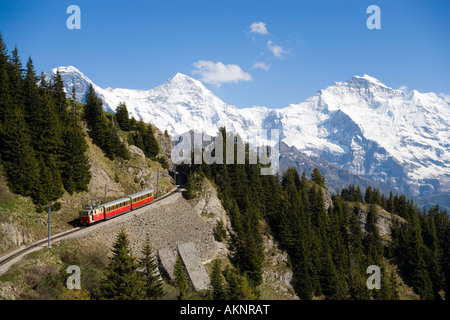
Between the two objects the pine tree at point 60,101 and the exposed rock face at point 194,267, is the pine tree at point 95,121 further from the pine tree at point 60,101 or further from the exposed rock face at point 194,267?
the exposed rock face at point 194,267

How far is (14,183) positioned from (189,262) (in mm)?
30798

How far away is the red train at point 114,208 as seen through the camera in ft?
175

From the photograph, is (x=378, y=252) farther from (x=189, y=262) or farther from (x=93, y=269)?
(x=93, y=269)

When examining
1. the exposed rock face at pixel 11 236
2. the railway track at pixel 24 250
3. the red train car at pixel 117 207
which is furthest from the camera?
the red train car at pixel 117 207

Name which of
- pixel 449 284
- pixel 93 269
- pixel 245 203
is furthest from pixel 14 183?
pixel 449 284

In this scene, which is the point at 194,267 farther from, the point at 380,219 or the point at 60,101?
the point at 380,219

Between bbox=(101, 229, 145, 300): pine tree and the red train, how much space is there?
45.8ft

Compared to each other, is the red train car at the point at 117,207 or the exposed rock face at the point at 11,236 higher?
the red train car at the point at 117,207

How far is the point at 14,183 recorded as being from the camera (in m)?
50.9

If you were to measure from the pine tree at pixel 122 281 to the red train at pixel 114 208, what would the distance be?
13965mm

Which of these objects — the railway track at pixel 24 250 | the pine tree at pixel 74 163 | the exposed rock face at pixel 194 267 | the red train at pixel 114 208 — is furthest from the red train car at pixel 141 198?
the railway track at pixel 24 250

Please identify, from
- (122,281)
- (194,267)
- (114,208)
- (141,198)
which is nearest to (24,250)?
(122,281)

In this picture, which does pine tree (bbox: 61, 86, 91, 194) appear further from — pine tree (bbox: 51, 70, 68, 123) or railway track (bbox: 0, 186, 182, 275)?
railway track (bbox: 0, 186, 182, 275)
